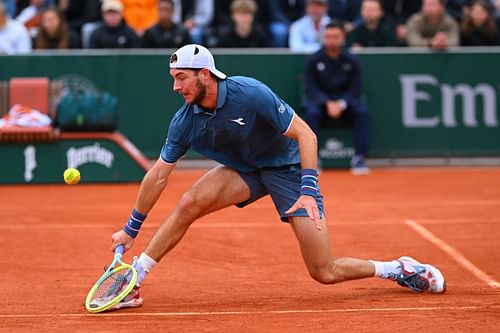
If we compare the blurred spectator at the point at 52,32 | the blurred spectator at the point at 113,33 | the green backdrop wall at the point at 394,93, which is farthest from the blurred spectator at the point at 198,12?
the blurred spectator at the point at 52,32

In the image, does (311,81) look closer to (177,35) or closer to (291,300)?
(177,35)

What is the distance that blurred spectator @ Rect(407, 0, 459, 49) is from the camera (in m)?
16.1

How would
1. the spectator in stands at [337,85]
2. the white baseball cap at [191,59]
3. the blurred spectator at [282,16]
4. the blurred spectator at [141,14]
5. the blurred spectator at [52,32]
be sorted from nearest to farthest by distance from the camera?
the white baseball cap at [191,59], the spectator in stands at [337,85], the blurred spectator at [52,32], the blurred spectator at [282,16], the blurred spectator at [141,14]

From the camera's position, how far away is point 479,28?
16312 millimetres

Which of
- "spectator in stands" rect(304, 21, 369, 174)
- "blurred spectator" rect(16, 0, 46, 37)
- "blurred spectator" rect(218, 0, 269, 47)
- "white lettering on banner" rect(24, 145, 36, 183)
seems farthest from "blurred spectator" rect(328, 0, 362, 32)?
"white lettering on banner" rect(24, 145, 36, 183)

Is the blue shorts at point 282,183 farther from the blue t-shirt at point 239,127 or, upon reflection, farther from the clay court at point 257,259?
the clay court at point 257,259

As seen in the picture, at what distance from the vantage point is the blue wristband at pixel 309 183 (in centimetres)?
678

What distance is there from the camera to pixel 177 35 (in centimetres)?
1596

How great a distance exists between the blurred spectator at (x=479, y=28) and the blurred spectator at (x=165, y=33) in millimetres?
4417

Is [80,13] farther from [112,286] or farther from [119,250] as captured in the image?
[112,286]

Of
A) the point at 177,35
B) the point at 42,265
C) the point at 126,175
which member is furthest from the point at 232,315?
the point at 177,35

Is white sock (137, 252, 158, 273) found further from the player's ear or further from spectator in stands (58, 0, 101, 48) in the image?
spectator in stands (58, 0, 101, 48)

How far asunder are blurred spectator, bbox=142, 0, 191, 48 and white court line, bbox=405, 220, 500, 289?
240 inches

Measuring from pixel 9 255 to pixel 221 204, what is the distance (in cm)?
282
